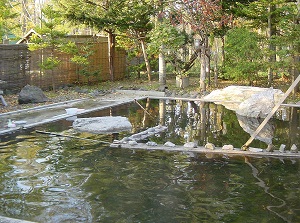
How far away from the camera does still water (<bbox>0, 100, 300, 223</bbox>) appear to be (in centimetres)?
488

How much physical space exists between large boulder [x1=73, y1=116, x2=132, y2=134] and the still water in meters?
0.31

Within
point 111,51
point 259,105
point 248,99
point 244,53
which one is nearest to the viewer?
point 259,105

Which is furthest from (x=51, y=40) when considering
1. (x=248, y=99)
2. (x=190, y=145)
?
(x=190, y=145)

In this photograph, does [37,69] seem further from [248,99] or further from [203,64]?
[248,99]

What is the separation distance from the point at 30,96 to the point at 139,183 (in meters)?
7.77

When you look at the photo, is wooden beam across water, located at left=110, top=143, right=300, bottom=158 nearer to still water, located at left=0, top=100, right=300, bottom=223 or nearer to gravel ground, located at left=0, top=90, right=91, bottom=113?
still water, located at left=0, top=100, right=300, bottom=223

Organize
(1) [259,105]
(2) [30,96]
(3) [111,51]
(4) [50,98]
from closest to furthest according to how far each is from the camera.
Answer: (1) [259,105] → (2) [30,96] → (4) [50,98] → (3) [111,51]

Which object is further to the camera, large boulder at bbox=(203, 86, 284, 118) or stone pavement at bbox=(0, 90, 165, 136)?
large boulder at bbox=(203, 86, 284, 118)

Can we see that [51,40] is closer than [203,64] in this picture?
Yes

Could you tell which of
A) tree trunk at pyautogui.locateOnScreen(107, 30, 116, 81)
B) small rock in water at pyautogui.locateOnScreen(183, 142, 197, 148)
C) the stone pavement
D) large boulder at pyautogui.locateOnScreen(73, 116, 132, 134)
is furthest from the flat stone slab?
tree trunk at pyautogui.locateOnScreen(107, 30, 116, 81)

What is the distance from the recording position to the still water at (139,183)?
488 cm

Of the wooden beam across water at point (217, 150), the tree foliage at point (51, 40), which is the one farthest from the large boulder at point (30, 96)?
the wooden beam across water at point (217, 150)

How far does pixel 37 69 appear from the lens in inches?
608

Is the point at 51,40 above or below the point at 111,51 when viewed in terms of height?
above
